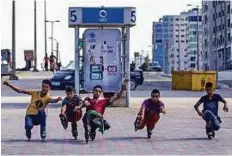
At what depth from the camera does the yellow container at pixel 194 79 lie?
140ft

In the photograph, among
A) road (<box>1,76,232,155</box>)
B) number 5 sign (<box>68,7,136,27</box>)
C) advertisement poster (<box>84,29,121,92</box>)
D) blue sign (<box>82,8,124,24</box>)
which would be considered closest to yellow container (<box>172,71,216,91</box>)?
advertisement poster (<box>84,29,121,92</box>)

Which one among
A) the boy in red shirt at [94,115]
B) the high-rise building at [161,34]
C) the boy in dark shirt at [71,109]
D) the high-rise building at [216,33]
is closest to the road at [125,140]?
the boy in red shirt at [94,115]

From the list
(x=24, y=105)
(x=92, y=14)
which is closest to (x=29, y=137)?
(x=92, y=14)

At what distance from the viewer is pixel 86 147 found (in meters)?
14.1

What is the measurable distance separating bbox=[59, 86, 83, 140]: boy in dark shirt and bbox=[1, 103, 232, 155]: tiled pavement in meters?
0.35

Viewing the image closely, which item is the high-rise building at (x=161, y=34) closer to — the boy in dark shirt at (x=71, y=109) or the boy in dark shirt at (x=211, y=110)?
the boy in dark shirt at (x=211, y=110)

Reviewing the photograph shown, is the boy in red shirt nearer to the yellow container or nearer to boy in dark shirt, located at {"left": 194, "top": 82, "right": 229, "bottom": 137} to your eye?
Answer: boy in dark shirt, located at {"left": 194, "top": 82, "right": 229, "bottom": 137}

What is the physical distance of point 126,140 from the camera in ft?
50.4

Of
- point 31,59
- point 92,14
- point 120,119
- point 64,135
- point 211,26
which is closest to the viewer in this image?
point 64,135

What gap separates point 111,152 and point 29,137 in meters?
2.51

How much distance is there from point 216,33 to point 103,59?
112 meters

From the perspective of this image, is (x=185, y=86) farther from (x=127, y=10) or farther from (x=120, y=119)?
(x=120, y=119)

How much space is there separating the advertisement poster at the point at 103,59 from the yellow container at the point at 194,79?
1733cm

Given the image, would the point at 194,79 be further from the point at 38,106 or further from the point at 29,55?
the point at 29,55
